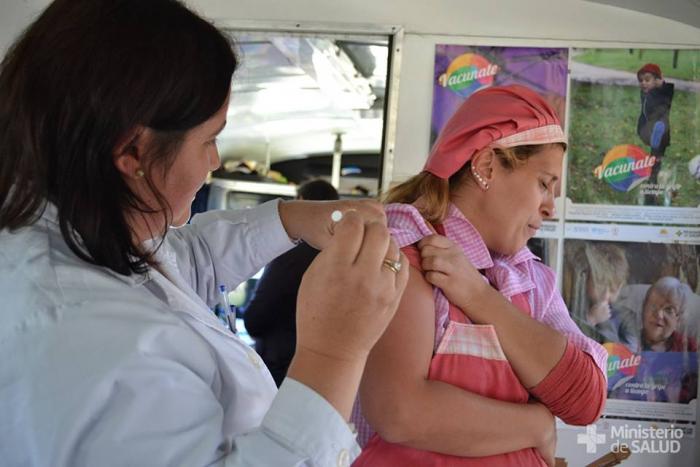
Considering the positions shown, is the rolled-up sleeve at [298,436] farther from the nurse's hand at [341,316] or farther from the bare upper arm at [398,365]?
the bare upper arm at [398,365]

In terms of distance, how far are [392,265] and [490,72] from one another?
8.03 ft

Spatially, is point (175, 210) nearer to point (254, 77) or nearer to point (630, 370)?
point (630, 370)

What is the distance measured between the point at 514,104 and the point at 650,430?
80.8 inches

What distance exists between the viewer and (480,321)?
4.57 ft

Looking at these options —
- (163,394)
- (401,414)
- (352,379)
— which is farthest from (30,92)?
(401,414)

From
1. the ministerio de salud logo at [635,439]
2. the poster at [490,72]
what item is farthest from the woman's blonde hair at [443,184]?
the ministerio de salud logo at [635,439]

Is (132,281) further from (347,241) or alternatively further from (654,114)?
(654,114)

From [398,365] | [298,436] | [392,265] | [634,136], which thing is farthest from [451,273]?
[634,136]

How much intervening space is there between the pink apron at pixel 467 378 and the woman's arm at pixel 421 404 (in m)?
0.03

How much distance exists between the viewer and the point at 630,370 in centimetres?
301

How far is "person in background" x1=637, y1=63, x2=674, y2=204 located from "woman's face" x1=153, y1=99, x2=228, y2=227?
254 centimetres

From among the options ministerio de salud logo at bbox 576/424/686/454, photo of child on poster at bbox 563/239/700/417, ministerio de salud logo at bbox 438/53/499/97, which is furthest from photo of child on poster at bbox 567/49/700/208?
ministerio de salud logo at bbox 576/424/686/454

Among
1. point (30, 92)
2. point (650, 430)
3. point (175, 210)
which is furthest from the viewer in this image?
point (650, 430)

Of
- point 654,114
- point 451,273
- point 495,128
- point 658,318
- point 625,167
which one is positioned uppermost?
point 654,114
